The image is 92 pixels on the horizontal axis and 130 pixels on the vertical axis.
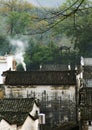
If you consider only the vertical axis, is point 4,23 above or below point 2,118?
above

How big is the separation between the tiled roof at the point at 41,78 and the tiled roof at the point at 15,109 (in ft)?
16.4

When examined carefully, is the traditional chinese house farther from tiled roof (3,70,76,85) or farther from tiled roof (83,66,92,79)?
tiled roof (83,66,92,79)

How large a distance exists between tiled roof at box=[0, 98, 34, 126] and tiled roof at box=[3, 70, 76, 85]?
16.4 feet

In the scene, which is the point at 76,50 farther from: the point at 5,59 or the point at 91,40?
the point at 5,59

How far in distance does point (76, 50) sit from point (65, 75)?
16720 mm

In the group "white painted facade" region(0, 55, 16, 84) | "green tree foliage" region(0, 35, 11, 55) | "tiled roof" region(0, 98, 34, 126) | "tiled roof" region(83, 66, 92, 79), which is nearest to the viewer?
"tiled roof" region(0, 98, 34, 126)

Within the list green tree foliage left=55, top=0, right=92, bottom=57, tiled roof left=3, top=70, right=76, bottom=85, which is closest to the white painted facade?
tiled roof left=3, top=70, right=76, bottom=85

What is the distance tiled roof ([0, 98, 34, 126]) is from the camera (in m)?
17.3

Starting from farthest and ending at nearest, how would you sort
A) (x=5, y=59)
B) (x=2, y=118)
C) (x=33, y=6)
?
(x=33, y=6)
(x=5, y=59)
(x=2, y=118)

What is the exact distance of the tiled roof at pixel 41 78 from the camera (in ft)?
83.0

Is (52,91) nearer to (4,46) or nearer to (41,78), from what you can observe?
(41,78)

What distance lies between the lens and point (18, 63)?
3816 centimetres

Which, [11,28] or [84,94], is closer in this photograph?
[84,94]

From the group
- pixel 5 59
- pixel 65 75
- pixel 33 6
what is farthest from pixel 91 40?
pixel 33 6
